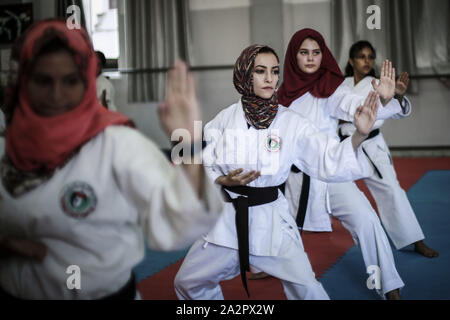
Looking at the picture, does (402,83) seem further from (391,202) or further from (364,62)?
(364,62)

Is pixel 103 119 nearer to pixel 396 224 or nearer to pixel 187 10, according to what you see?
pixel 396 224

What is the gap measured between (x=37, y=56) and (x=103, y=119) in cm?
22

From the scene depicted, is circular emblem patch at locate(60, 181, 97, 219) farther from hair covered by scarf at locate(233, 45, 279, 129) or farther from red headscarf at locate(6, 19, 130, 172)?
hair covered by scarf at locate(233, 45, 279, 129)

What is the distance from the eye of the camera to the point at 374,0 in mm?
7617

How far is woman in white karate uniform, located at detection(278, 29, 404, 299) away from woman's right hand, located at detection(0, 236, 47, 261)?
1909 mm

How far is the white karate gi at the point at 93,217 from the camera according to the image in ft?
4.04

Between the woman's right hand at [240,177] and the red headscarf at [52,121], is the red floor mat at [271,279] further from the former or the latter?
the red headscarf at [52,121]

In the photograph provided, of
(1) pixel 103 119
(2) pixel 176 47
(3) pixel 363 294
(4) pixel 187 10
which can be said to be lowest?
(3) pixel 363 294

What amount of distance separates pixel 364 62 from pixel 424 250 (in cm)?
147

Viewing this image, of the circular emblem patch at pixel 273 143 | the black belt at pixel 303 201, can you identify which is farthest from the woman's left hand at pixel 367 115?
the black belt at pixel 303 201

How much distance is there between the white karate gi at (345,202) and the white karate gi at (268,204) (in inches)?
→ 29.2

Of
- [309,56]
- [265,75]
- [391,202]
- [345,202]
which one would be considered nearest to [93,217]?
[265,75]

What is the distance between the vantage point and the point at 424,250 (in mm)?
3562
